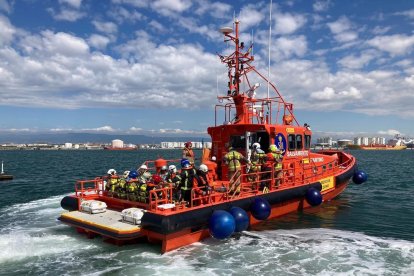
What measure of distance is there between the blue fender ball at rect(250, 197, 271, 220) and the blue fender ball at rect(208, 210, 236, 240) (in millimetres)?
1498

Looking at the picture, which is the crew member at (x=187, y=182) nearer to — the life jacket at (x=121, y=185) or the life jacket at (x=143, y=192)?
the life jacket at (x=143, y=192)

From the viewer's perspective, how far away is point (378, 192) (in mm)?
17266

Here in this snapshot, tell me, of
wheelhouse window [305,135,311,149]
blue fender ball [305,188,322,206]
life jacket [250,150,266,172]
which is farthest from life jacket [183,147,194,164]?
wheelhouse window [305,135,311,149]

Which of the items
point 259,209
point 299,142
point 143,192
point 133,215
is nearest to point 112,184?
point 143,192

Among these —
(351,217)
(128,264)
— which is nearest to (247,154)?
(351,217)

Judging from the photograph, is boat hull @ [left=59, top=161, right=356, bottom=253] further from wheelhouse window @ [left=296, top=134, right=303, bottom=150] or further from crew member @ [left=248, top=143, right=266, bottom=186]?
wheelhouse window @ [left=296, top=134, right=303, bottom=150]

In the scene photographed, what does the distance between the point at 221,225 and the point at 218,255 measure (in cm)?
65

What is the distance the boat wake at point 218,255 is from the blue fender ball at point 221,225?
0.44 meters

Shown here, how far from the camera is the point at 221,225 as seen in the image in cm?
770

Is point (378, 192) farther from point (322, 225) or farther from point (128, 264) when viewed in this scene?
point (128, 264)

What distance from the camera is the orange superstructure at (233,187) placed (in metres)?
7.74

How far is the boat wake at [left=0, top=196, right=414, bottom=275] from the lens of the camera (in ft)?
22.6

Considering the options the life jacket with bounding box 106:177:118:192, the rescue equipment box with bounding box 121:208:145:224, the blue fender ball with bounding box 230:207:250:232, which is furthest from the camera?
the life jacket with bounding box 106:177:118:192

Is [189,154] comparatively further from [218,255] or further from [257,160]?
[218,255]
